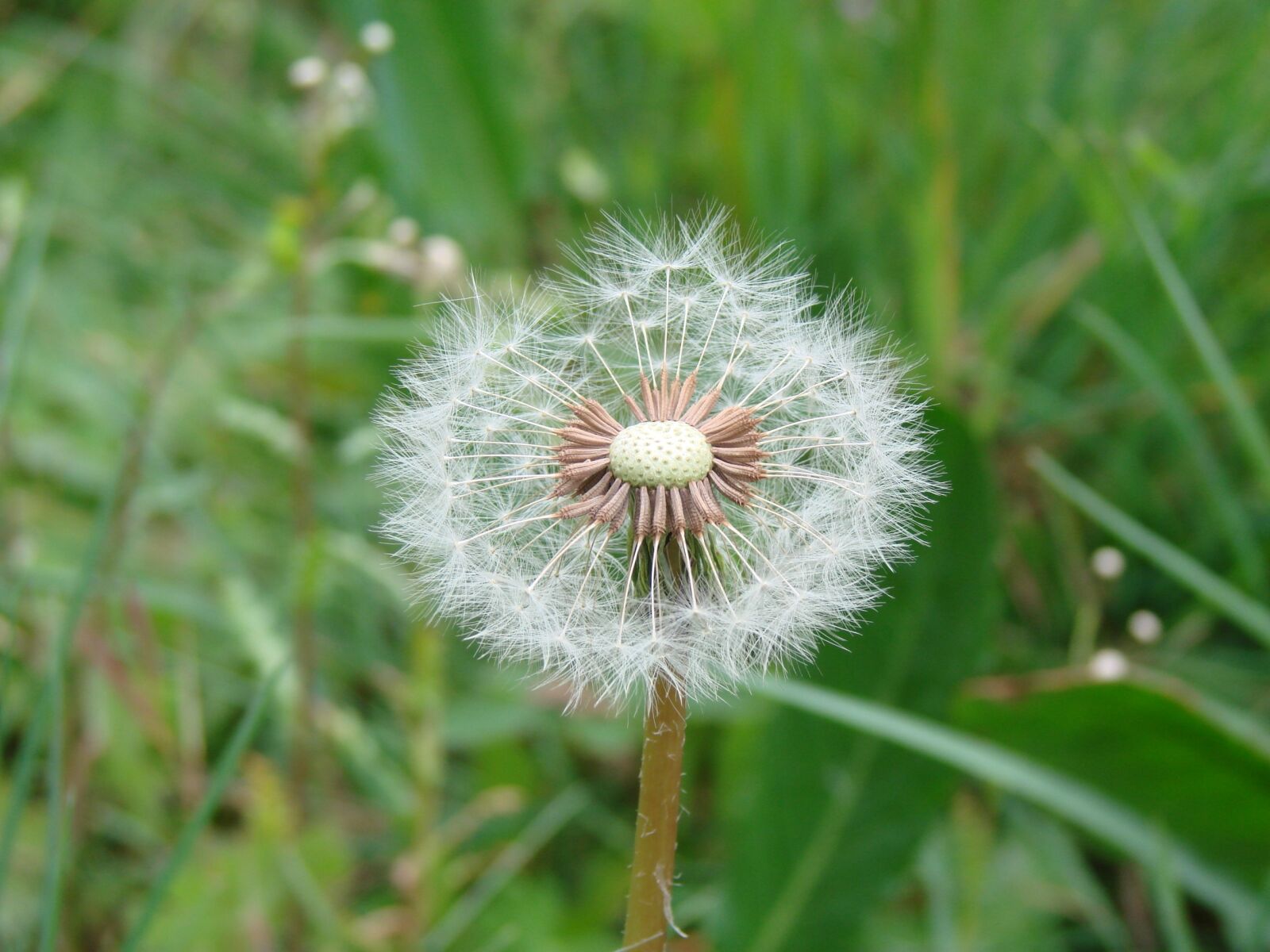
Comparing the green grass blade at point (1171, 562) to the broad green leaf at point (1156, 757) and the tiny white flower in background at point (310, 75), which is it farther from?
the tiny white flower in background at point (310, 75)

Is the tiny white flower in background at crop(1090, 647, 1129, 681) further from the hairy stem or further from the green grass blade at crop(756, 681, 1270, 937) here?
the hairy stem

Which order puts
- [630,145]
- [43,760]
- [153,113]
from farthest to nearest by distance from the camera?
[153,113] < [630,145] < [43,760]

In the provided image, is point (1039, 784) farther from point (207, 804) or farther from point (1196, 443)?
point (207, 804)

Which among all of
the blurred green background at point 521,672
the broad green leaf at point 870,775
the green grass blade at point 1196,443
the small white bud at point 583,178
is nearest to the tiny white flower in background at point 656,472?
the blurred green background at point 521,672

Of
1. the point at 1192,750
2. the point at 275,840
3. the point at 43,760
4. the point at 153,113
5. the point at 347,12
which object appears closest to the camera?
the point at 1192,750

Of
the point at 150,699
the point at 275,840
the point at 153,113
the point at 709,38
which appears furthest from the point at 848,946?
the point at 153,113

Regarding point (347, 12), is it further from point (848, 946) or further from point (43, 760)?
point (848, 946)
